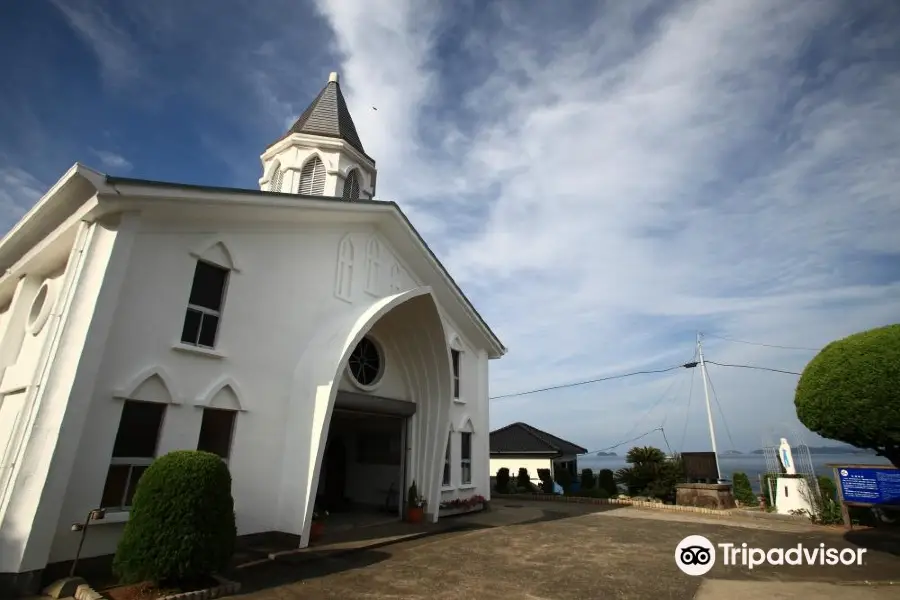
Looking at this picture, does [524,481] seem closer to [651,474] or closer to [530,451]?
[530,451]

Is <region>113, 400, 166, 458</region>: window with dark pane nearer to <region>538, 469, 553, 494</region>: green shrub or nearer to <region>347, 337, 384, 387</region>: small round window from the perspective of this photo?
<region>347, 337, 384, 387</region>: small round window

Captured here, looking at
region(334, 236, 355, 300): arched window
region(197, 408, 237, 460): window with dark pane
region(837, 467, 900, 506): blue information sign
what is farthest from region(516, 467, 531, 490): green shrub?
region(197, 408, 237, 460): window with dark pane

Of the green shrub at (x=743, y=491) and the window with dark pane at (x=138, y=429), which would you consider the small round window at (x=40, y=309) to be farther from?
the green shrub at (x=743, y=491)

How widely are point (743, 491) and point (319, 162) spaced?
22.9m

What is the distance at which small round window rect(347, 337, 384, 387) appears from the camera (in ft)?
43.7

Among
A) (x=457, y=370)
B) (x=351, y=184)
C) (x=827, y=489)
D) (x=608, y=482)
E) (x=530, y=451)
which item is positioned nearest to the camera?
(x=827, y=489)

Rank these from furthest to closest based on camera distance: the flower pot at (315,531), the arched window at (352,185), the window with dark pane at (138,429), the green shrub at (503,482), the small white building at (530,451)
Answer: the small white building at (530,451) → the green shrub at (503,482) → the arched window at (352,185) → the flower pot at (315,531) → the window with dark pane at (138,429)

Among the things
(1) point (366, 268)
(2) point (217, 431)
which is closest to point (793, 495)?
(1) point (366, 268)

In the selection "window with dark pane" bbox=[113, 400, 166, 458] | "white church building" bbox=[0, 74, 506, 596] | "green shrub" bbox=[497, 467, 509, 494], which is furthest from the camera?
"green shrub" bbox=[497, 467, 509, 494]

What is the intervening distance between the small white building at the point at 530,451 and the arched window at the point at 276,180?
68.7ft

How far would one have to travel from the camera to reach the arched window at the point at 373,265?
13.5 m

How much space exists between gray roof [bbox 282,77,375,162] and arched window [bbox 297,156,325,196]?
3.43ft

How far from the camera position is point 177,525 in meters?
6.32

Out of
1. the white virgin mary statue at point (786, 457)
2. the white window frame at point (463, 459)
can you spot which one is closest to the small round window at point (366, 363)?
the white window frame at point (463, 459)
